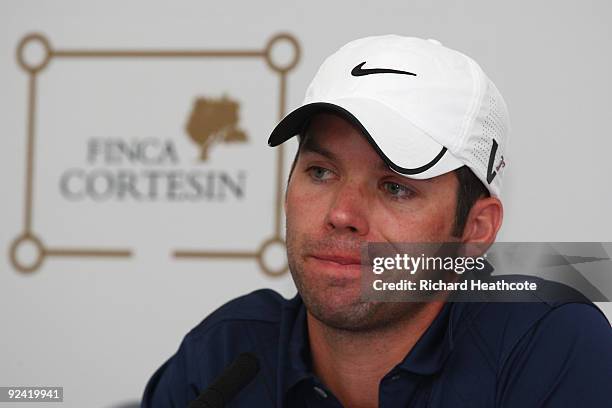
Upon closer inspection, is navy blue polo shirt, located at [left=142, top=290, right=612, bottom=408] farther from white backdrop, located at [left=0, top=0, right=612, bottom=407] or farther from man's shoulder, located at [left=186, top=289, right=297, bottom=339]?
white backdrop, located at [left=0, top=0, right=612, bottom=407]

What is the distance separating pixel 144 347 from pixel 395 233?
769mm

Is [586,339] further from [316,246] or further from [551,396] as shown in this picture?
[316,246]

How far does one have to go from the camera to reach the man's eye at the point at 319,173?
0.87 metres

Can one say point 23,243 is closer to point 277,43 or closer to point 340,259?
point 277,43

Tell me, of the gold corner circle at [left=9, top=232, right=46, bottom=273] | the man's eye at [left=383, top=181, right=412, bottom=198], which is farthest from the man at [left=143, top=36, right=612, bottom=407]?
the gold corner circle at [left=9, top=232, right=46, bottom=273]

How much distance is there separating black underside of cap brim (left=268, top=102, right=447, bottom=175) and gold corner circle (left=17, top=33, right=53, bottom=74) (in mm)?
773

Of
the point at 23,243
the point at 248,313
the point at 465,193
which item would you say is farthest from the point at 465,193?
the point at 23,243

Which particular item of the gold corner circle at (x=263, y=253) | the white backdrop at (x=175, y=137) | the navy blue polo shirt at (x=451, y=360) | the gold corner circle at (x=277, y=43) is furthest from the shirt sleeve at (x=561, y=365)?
the gold corner circle at (x=277, y=43)

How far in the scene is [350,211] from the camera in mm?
806

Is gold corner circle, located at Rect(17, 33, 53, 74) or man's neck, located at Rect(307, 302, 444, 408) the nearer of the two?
man's neck, located at Rect(307, 302, 444, 408)

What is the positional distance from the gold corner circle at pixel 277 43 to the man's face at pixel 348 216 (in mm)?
553

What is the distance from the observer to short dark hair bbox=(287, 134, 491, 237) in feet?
2.86

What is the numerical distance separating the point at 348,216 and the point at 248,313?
0.26 meters

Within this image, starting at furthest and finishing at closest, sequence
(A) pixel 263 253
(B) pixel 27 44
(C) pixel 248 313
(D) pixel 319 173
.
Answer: (B) pixel 27 44 < (A) pixel 263 253 < (C) pixel 248 313 < (D) pixel 319 173
